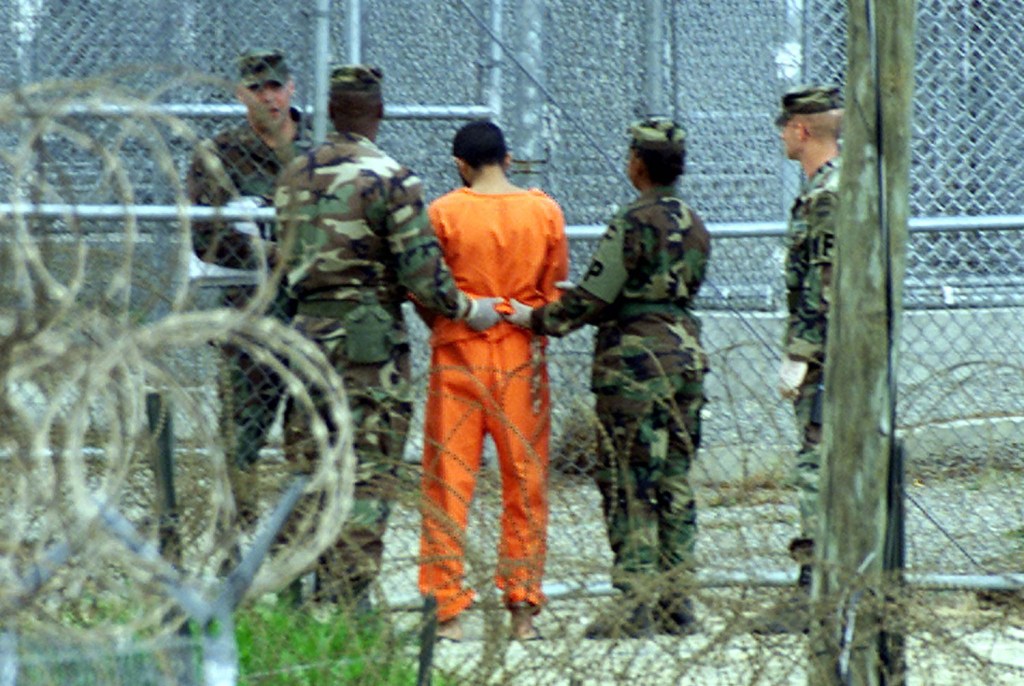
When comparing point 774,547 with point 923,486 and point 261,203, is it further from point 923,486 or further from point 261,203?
point 261,203

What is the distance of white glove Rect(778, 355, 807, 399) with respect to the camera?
6.22 meters

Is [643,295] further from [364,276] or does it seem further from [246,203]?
[246,203]

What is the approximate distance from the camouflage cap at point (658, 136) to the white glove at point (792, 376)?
81 cm

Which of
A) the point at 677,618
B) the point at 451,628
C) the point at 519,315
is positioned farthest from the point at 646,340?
the point at 451,628

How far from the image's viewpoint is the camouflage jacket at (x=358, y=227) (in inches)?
234

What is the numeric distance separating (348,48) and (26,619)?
336 centimetres

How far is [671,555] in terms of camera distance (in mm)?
6320

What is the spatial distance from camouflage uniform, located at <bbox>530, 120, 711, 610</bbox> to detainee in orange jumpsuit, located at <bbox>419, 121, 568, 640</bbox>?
0.17 meters

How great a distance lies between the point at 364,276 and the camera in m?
6.05

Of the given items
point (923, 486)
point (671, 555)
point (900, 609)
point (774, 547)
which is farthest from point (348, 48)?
point (923, 486)

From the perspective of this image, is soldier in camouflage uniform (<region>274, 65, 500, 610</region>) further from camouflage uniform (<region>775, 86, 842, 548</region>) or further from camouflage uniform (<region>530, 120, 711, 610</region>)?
camouflage uniform (<region>775, 86, 842, 548</region>)

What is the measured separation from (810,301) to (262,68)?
80.9 inches

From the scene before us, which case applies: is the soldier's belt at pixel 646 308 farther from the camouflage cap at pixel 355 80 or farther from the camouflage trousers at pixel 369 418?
the camouflage cap at pixel 355 80

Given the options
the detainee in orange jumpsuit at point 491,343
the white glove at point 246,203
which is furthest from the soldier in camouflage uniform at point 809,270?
the white glove at point 246,203
